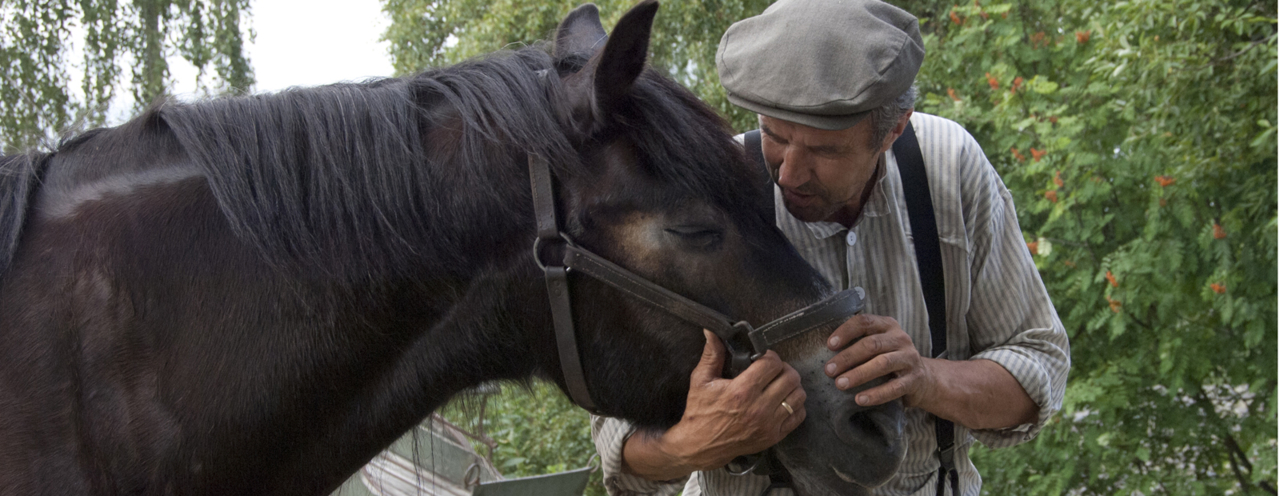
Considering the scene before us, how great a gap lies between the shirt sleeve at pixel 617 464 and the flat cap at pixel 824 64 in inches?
29.1

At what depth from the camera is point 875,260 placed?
2.01 meters

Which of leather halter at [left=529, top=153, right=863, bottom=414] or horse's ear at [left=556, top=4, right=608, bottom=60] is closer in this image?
leather halter at [left=529, top=153, right=863, bottom=414]

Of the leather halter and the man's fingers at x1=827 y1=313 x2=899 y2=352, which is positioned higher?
the leather halter

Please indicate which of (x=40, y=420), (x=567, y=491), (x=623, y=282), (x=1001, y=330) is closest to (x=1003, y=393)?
(x=1001, y=330)

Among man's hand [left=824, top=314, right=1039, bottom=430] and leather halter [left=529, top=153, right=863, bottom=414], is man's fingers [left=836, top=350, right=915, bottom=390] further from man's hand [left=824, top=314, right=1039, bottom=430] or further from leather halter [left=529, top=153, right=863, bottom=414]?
leather halter [left=529, top=153, right=863, bottom=414]

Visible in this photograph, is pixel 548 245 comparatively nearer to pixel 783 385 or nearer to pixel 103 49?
pixel 783 385

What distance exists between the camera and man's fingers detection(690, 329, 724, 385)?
1675mm

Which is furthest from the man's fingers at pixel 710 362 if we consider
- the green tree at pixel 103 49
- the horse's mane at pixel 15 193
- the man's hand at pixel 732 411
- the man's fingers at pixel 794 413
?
the green tree at pixel 103 49

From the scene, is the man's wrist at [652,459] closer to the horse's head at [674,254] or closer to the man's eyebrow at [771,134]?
the horse's head at [674,254]

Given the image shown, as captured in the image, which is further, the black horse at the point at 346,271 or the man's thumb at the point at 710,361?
the man's thumb at the point at 710,361

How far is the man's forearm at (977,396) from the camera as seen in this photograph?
186cm

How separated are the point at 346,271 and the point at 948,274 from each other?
1.22m

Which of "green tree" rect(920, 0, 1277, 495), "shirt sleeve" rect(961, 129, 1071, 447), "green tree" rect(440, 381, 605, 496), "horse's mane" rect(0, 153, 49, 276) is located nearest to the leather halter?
"shirt sleeve" rect(961, 129, 1071, 447)

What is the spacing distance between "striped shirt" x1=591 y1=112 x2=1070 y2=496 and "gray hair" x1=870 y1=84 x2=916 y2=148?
145 millimetres
